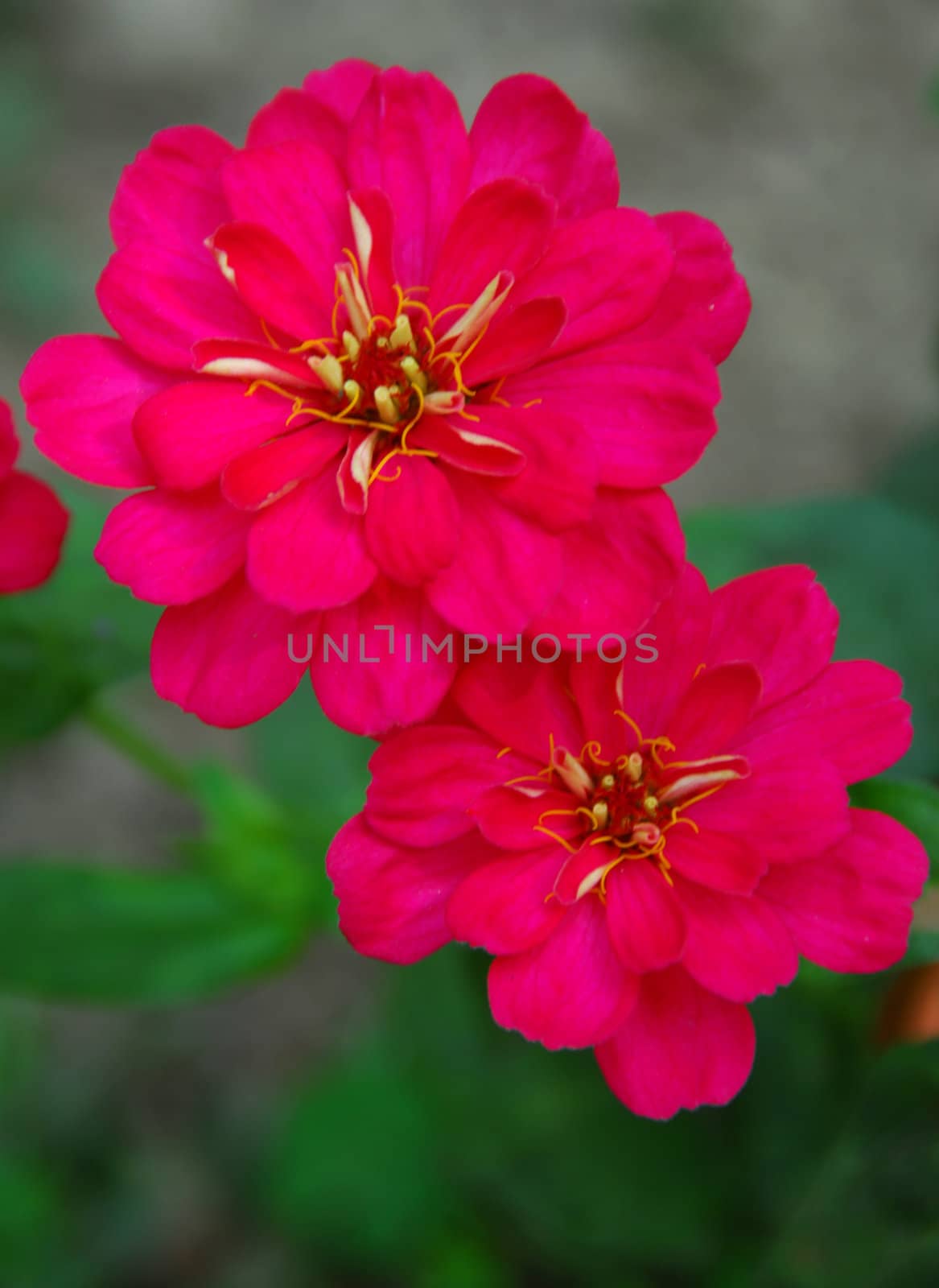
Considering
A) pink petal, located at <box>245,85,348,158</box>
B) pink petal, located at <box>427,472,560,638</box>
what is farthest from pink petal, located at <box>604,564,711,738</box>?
pink petal, located at <box>245,85,348,158</box>

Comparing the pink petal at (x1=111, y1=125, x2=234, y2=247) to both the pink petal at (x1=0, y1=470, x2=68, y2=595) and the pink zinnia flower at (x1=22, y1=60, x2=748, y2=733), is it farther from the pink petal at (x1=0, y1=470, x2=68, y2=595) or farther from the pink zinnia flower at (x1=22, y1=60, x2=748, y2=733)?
the pink petal at (x1=0, y1=470, x2=68, y2=595)

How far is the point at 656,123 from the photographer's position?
2414mm

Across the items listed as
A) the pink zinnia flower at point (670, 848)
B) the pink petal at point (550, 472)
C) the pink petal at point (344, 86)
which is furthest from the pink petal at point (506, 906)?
the pink petal at point (344, 86)

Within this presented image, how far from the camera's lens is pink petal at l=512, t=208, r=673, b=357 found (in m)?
0.84

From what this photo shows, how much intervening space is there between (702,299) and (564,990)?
1.65 feet

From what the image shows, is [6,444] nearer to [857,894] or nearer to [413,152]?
[413,152]

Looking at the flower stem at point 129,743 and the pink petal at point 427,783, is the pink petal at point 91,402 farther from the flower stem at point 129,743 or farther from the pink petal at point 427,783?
the flower stem at point 129,743

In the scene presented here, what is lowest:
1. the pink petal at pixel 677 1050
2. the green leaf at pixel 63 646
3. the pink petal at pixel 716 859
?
the green leaf at pixel 63 646

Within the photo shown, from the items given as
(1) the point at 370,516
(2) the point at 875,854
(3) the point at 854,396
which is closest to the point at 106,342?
(1) the point at 370,516

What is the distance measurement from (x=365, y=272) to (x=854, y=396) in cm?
155

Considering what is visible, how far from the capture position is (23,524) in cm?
100

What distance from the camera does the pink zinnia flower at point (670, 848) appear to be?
83 cm

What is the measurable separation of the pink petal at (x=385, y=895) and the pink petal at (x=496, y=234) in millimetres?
415

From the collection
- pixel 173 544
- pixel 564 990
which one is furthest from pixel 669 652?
pixel 173 544
